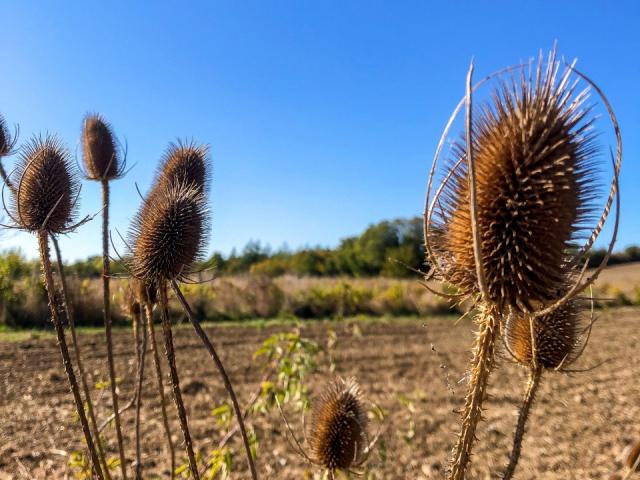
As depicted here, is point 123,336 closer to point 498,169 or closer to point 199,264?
point 199,264

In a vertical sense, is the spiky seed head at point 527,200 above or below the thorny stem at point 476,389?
above

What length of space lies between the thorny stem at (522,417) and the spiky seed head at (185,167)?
1.93 meters

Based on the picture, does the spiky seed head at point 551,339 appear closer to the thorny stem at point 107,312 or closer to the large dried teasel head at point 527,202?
the large dried teasel head at point 527,202

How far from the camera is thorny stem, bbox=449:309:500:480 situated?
1674 mm

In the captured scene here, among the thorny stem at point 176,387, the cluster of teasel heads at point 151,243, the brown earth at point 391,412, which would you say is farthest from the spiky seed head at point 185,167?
the brown earth at point 391,412

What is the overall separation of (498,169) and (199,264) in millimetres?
1482

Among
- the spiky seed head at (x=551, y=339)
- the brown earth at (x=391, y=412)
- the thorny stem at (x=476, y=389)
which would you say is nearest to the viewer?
the thorny stem at (x=476, y=389)

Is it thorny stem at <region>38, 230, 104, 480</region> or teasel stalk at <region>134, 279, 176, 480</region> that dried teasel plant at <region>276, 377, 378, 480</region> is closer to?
teasel stalk at <region>134, 279, 176, 480</region>

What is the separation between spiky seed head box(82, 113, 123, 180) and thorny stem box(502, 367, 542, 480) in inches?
106

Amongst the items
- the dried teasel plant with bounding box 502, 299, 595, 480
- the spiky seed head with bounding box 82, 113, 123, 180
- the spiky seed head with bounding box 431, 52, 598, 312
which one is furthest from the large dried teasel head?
the spiky seed head with bounding box 82, 113, 123, 180

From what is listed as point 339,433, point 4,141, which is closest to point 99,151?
point 4,141

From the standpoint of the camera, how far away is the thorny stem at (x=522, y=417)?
6.68 feet

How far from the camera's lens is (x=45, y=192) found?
289cm

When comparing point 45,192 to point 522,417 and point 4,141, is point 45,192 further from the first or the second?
point 522,417
